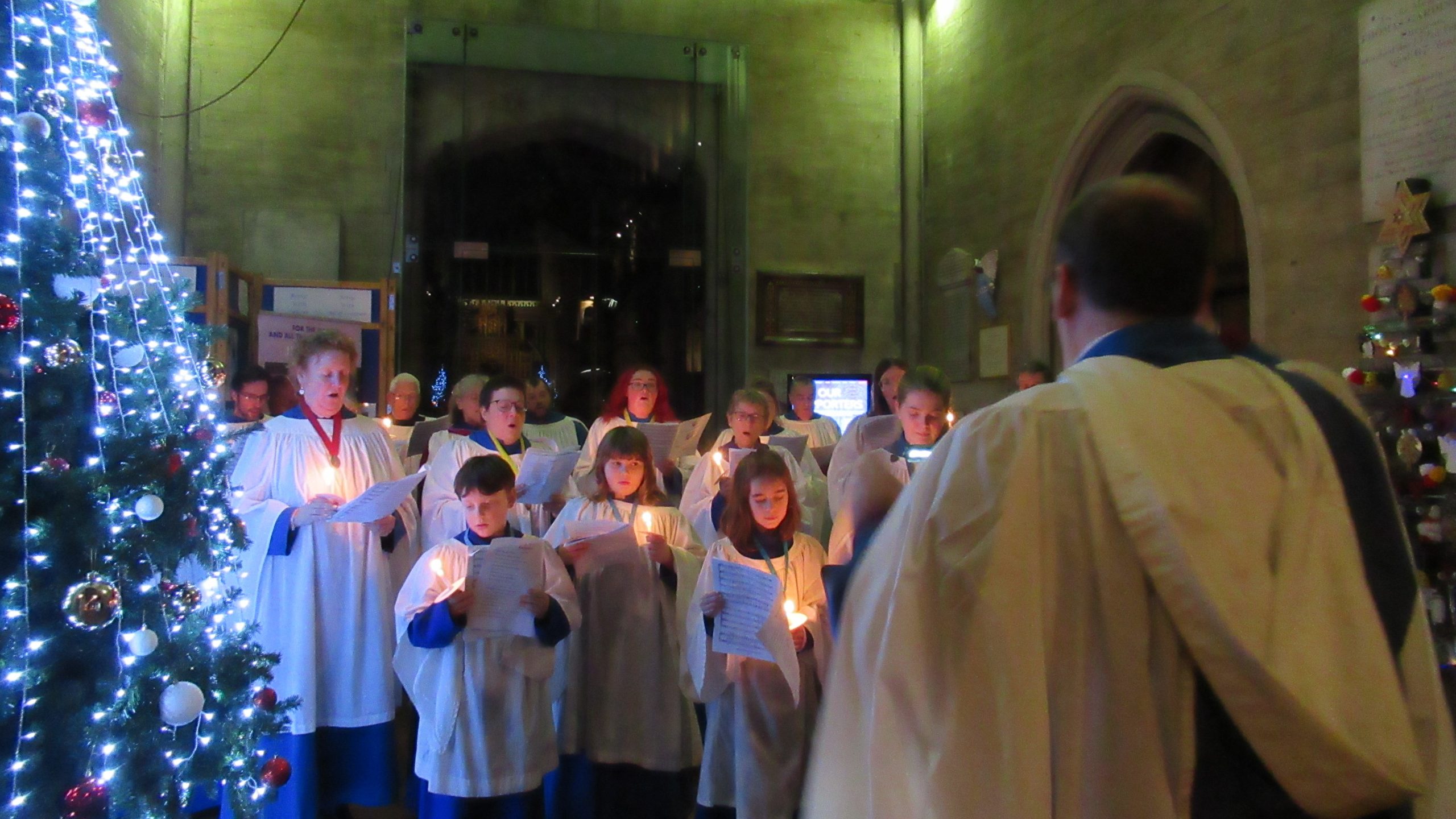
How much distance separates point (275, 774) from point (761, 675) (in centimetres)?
161

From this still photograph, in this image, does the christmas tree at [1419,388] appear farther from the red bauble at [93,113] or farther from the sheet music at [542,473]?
the red bauble at [93,113]

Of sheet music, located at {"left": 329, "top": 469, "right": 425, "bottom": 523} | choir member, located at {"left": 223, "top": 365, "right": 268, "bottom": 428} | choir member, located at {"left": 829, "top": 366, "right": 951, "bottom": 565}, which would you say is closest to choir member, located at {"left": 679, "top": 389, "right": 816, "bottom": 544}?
choir member, located at {"left": 829, "top": 366, "right": 951, "bottom": 565}

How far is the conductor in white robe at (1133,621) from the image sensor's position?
1113mm

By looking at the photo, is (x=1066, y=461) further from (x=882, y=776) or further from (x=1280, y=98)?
(x=1280, y=98)

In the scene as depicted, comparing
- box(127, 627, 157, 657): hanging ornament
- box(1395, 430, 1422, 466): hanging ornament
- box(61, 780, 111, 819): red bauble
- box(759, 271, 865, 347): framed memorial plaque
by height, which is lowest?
box(61, 780, 111, 819): red bauble

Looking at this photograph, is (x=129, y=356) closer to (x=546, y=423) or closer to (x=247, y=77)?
(x=546, y=423)

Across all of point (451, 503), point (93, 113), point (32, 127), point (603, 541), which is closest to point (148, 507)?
point (32, 127)

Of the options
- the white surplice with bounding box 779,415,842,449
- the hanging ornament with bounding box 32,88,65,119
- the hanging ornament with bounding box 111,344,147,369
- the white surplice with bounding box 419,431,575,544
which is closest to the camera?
the hanging ornament with bounding box 32,88,65,119

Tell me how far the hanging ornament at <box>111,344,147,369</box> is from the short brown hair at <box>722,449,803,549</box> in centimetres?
202

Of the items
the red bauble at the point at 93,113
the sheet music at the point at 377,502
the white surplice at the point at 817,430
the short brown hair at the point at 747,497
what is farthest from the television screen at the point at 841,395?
the red bauble at the point at 93,113

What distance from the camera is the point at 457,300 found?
10.2 meters

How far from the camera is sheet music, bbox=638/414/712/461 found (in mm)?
5098

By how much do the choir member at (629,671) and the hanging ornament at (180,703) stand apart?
1.67m

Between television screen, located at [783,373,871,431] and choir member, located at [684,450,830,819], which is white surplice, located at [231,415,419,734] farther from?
television screen, located at [783,373,871,431]
